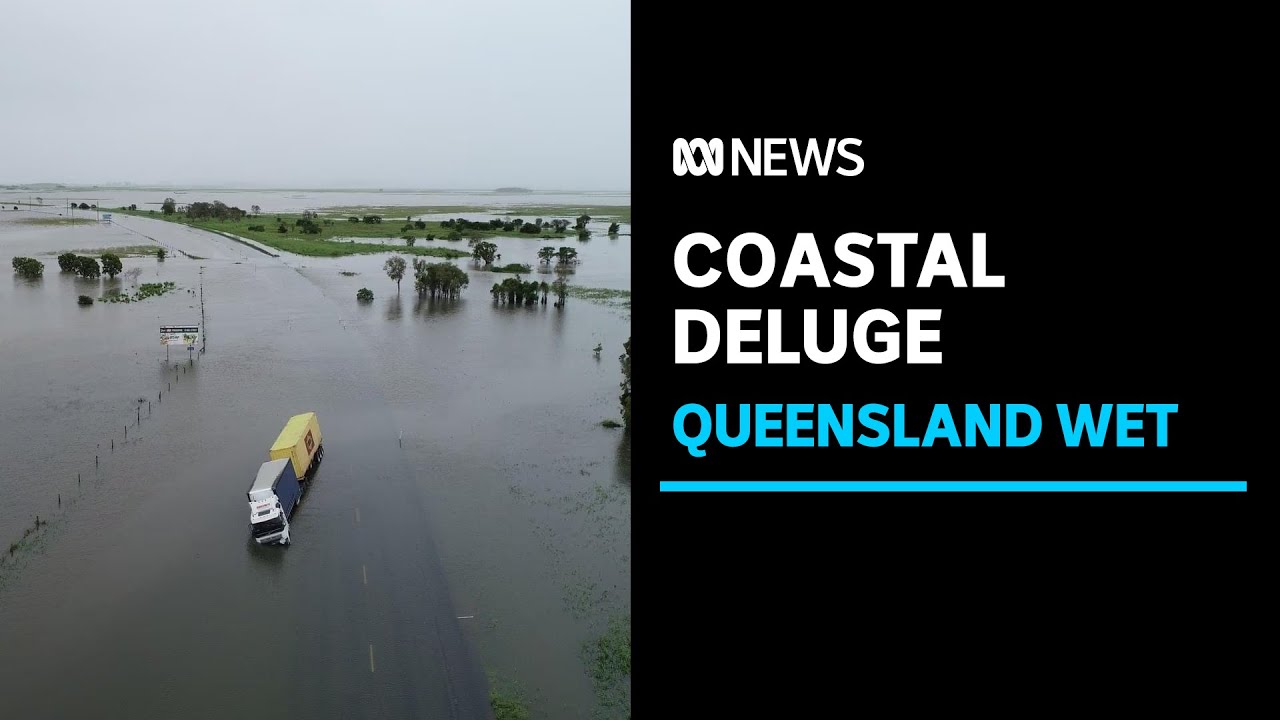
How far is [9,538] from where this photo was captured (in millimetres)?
19328

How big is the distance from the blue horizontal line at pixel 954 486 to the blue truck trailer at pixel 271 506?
51.9ft

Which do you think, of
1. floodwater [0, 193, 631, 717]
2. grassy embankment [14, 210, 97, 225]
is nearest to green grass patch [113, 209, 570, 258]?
grassy embankment [14, 210, 97, 225]

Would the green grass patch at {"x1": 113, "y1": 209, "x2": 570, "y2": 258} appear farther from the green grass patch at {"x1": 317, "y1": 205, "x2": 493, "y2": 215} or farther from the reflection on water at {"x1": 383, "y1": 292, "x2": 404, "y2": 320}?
the reflection on water at {"x1": 383, "y1": 292, "x2": 404, "y2": 320}

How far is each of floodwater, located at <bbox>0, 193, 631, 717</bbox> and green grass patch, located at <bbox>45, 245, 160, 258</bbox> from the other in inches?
1294

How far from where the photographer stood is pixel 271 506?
19156 millimetres

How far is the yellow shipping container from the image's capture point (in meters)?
22.0

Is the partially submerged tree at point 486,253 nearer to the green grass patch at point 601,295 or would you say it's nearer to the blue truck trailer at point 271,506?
the green grass patch at point 601,295

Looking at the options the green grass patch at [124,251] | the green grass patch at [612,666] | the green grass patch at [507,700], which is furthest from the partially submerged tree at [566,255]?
the green grass patch at [507,700]

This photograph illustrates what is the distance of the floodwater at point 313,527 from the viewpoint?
14.5 m

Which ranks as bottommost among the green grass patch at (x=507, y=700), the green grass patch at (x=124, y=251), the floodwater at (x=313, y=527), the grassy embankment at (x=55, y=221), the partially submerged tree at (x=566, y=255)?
the green grass patch at (x=507, y=700)

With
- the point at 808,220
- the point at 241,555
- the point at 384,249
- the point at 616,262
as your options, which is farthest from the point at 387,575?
the point at 384,249

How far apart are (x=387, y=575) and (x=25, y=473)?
13.4 metres

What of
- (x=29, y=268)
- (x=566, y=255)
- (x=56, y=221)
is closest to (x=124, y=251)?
(x=29, y=268)

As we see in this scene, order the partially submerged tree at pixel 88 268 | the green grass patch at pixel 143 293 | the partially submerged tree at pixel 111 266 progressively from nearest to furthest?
the green grass patch at pixel 143 293
the partially submerged tree at pixel 88 268
the partially submerged tree at pixel 111 266
